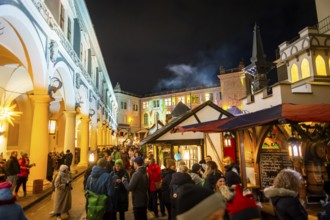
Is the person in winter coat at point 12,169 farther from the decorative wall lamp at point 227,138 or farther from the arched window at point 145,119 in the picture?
the arched window at point 145,119

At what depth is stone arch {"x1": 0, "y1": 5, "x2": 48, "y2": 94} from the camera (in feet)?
30.7

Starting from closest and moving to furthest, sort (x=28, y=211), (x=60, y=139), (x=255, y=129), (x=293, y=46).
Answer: (x=28, y=211)
(x=255, y=129)
(x=293, y=46)
(x=60, y=139)

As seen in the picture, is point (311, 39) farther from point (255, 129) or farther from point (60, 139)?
point (60, 139)

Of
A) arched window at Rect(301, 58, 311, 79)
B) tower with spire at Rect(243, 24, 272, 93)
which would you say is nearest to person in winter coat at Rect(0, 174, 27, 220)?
tower with spire at Rect(243, 24, 272, 93)

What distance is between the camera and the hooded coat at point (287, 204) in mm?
3321

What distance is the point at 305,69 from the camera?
16078mm

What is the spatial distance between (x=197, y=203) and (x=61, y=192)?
23.8ft

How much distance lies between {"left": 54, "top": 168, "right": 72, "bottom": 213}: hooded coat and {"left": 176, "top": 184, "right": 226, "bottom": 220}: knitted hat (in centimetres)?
696

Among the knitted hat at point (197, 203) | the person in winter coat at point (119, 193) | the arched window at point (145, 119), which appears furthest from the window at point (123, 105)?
the knitted hat at point (197, 203)

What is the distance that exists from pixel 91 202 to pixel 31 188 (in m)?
7.67

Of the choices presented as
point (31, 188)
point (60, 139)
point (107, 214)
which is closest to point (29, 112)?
point (60, 139)

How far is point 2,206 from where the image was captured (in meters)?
3.48

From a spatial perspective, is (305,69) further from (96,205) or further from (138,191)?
(96,205)

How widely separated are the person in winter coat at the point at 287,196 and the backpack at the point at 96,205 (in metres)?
3.65
